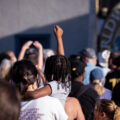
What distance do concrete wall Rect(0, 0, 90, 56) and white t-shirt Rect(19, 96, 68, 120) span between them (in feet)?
24.5

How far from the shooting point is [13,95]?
1232 mm

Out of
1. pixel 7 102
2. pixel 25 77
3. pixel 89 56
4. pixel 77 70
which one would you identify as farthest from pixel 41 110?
pixel 89 56

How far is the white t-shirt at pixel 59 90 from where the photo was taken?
8.42 feet

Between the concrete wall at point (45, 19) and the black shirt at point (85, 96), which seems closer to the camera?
the black shirt at point (85, 96)

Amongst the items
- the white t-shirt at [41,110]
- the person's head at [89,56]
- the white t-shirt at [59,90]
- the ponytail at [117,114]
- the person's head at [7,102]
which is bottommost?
the ponytail at [117,114]

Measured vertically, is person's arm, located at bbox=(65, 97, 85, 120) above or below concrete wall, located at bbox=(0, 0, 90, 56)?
below

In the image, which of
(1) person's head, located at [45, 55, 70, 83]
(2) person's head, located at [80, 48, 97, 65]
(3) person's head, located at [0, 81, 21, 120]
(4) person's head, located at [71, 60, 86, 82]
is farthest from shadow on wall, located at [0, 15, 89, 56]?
(3) person's head, located at [0, 81, 21, 120]

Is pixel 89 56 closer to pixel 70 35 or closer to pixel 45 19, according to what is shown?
pixel 70 35

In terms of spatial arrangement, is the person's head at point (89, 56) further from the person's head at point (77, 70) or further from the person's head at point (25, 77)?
the person's head at point (25, 77)

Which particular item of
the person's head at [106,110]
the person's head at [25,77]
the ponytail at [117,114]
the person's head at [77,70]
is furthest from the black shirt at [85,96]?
the person's head at [25,77]

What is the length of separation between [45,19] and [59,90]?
7293 mm

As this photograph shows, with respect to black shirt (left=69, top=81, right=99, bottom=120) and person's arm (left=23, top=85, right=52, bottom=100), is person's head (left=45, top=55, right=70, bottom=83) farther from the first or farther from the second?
black shirt (left=69, top=81, right=99, bottom=120)

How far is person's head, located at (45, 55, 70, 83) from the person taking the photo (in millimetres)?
2740

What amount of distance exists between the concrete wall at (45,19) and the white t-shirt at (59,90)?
7.08 meters
